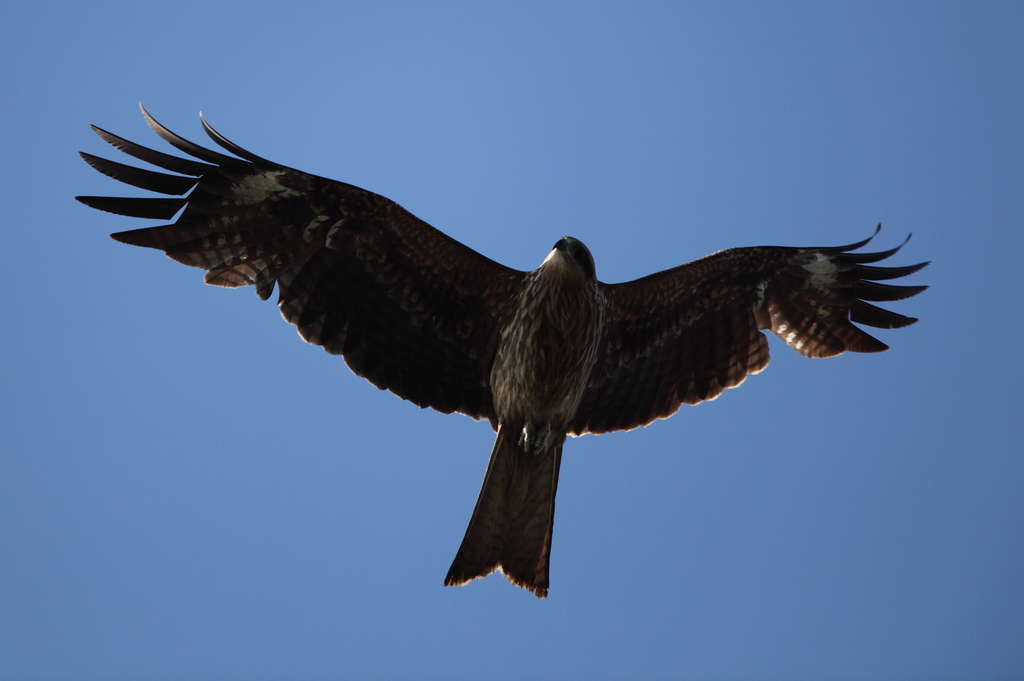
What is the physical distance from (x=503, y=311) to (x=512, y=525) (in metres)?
1.58

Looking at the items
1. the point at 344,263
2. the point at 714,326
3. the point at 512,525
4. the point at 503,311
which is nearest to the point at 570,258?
the point at 503,311

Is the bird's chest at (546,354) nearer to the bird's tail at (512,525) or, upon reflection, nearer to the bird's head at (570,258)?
the bird's head at (570,258)

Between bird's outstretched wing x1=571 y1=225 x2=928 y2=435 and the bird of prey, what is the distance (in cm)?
1

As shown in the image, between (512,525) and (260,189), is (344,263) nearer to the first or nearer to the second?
(260,189)

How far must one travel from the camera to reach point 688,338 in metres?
6.82

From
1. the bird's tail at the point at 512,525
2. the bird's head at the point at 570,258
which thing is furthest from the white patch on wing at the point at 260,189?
the bird's tail at the point at 512,525

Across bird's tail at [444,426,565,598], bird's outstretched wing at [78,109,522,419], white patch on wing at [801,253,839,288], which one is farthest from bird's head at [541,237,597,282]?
white patch on wing at [801,253,839,288]

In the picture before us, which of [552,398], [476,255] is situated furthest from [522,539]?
[476,255]

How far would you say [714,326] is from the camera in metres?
6.79

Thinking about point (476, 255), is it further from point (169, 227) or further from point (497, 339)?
point (169, 227)

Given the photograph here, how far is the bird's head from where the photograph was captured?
20.0 feet

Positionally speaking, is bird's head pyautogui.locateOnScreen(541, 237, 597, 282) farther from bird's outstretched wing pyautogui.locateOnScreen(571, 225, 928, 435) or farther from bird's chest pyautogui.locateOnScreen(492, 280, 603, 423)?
bird's outstretched wing pyautogui.locateOnScreen(571, 225, 928, 435)

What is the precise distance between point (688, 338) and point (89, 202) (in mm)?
4360

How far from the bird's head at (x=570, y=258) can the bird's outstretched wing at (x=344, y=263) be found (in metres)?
0.41
